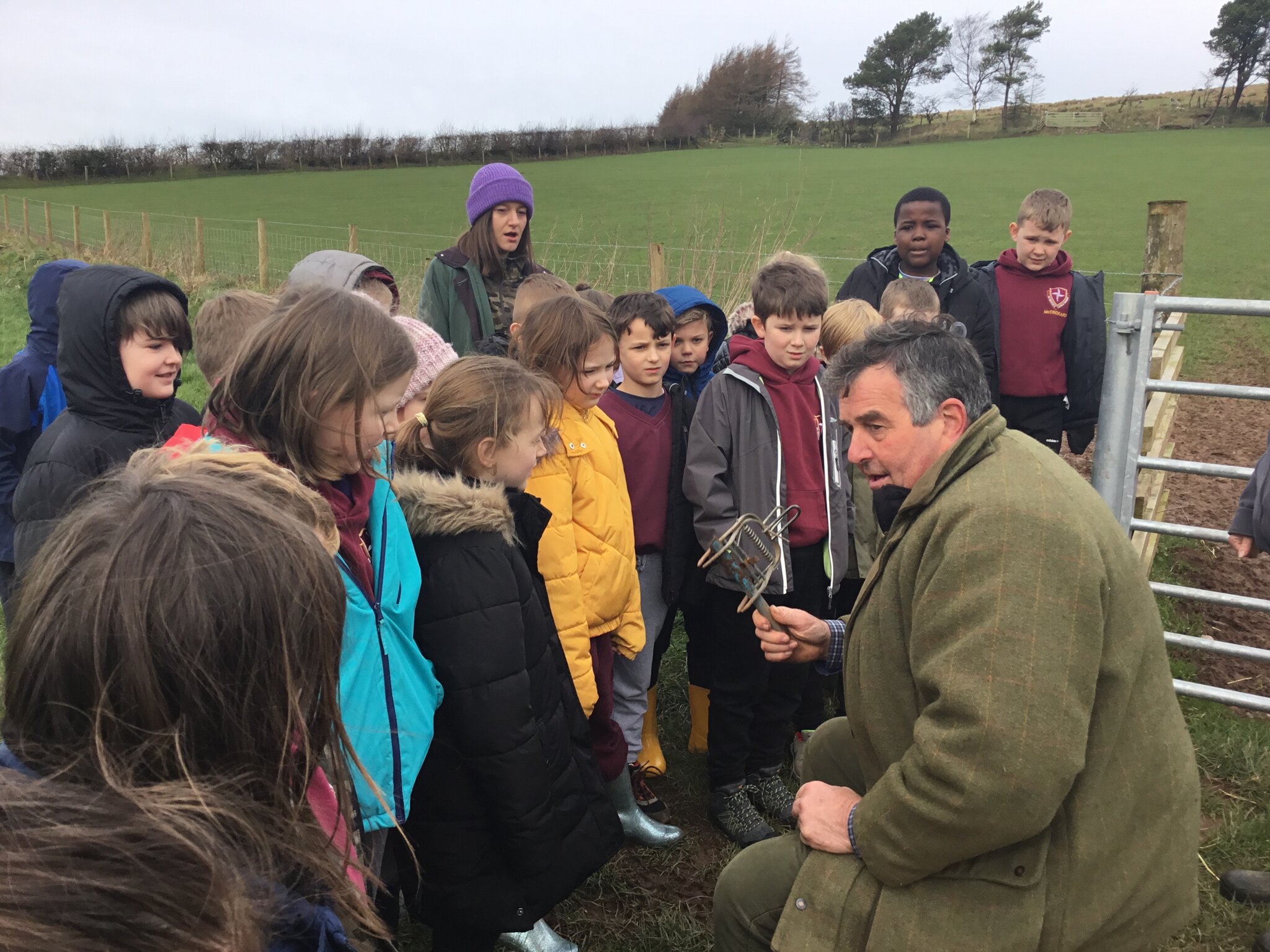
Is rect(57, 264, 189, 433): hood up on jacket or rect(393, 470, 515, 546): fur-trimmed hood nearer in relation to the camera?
rect(393, 470, 515, 546): fur-trimmed hood

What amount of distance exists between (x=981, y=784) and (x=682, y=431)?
2.06 m

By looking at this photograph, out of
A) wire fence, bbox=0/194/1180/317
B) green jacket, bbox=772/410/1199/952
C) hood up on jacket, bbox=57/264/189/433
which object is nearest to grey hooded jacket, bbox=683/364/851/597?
green jacket, bbox=772/410/1199/952

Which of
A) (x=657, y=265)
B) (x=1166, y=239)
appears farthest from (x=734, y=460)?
(x=657, y=265)

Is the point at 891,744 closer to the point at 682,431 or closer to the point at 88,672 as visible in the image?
the point at 88,672

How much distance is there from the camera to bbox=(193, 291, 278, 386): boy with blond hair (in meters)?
2.65

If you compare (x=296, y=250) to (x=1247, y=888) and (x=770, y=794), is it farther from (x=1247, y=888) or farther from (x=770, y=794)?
(x=1247, y=888)

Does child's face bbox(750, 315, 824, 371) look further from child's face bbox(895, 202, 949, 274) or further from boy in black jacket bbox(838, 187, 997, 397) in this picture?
child's face bbox(895, 202, 949, 274)

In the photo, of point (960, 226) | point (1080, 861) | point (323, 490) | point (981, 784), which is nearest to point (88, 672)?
point (323, 490)

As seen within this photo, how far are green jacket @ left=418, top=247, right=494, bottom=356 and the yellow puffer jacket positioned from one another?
1.40 m

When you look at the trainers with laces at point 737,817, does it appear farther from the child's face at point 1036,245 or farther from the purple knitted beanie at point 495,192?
the child's face at point 1036,245

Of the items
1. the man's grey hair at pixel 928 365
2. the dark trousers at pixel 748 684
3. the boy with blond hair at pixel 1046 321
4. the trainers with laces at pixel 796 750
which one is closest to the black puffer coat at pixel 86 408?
the dark trousers at pixel 748 684

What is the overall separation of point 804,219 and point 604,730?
27166 millimetres

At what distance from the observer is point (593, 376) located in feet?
9.41

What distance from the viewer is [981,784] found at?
1558 millimetres
